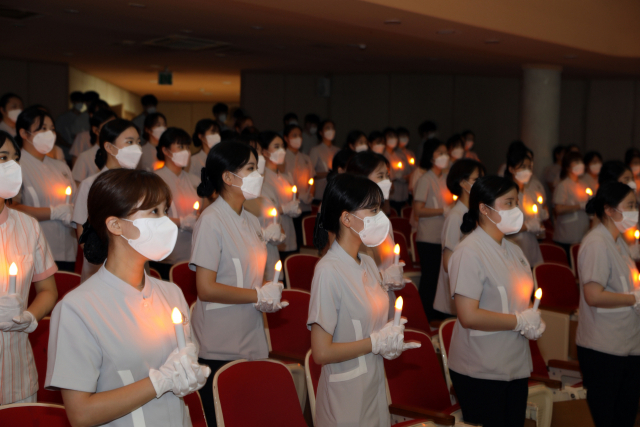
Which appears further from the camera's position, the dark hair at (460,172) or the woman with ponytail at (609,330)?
the dark hair at (460,172)

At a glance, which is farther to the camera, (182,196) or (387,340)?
(182,196)

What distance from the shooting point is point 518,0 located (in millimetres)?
6613

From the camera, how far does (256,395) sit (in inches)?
90.5

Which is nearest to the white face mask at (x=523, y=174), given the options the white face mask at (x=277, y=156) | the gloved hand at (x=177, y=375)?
the white face mask at (x=277, y=156)

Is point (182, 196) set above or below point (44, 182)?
below

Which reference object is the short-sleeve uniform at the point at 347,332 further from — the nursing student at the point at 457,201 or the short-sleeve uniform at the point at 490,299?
the nursing student at the point at 457,201

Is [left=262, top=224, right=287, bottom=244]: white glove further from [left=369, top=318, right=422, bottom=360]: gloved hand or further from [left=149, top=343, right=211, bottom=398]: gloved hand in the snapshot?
[left=149, top=343, right=211, bottom=398]: gloved hand

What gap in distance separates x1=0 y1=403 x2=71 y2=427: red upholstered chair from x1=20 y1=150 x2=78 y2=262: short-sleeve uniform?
7.68ft

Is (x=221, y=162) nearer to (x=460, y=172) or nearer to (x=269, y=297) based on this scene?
(x=269, y=297)

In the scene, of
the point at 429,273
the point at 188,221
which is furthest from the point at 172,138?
the point at 429,273

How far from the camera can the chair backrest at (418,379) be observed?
287 centimetres

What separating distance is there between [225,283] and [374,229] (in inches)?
29.4

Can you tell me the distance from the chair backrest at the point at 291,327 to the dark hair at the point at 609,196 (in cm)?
166

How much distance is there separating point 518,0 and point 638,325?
4351 mm
